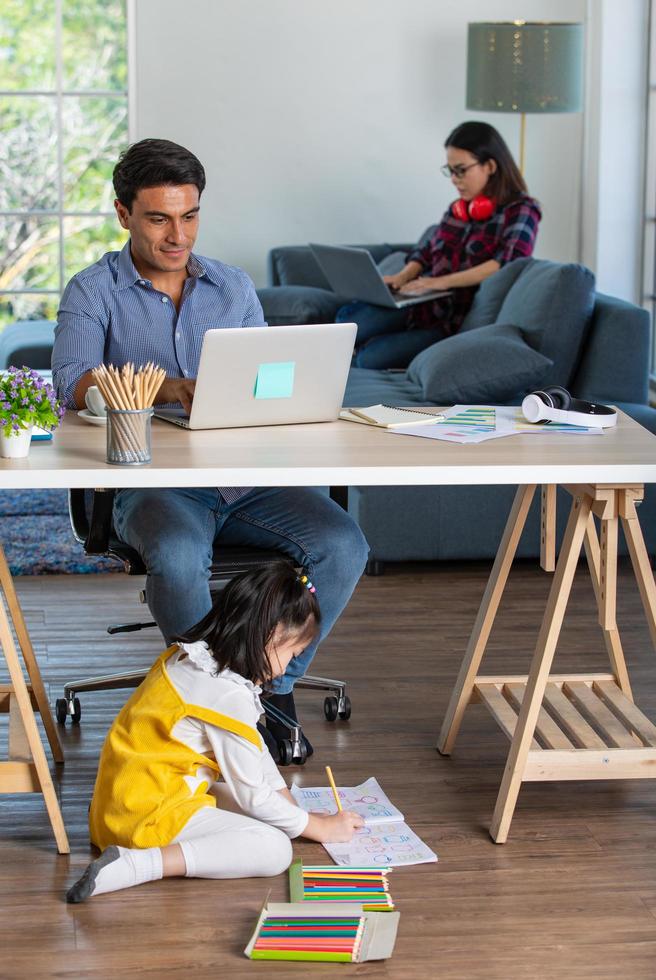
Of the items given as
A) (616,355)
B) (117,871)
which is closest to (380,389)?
(616,355)

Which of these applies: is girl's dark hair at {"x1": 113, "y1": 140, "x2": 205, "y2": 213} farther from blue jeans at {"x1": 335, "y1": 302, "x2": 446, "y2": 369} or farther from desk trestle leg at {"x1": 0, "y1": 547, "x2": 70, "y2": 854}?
blue jeans at {"x1": 335, "y1": 302, "x2": 446, "y2": 369}

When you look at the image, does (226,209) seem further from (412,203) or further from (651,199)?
(651,199)

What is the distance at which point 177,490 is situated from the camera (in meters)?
2.64

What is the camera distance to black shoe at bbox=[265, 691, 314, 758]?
2.64 m

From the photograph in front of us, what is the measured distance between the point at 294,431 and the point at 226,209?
416cm

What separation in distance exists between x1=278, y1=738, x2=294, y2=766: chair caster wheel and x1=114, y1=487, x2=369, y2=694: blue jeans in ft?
0.34

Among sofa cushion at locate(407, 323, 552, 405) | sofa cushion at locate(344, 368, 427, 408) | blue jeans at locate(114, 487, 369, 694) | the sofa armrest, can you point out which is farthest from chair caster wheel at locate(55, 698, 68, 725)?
the sofa armrest

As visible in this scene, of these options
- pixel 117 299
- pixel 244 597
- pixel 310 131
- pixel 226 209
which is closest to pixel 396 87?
pixel 310 131

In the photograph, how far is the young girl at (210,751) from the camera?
2.11 meters

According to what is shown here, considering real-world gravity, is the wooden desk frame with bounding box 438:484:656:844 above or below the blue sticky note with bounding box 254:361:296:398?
below

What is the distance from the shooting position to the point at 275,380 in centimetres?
236

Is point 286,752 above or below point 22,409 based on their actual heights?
below

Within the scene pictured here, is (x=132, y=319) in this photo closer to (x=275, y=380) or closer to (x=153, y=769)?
(x=275, y=380)

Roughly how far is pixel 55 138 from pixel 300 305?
1906mm
